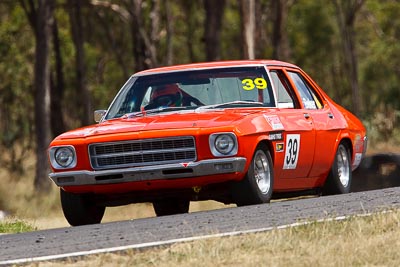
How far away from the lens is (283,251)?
310 inches

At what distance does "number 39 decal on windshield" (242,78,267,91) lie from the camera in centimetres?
1223

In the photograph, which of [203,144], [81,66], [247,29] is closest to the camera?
[203,144]

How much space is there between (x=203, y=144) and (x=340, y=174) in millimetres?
2854

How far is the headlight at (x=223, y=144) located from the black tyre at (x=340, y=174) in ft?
7.77

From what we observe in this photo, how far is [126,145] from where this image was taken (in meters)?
11.0

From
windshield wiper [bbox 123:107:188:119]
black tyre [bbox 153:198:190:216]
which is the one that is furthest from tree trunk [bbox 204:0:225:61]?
windshield wiper [bbox 123:107:188:119]

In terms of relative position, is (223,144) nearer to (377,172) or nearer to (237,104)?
(237,104)

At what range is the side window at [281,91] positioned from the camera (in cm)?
1240

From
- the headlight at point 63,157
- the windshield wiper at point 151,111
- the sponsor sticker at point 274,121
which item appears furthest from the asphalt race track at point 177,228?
the windshield wiper at point 151,111

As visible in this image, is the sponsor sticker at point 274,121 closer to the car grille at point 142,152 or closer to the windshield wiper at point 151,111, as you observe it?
the windshield wiper at point 151,111

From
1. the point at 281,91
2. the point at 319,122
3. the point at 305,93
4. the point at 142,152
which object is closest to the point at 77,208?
the point at 142,152

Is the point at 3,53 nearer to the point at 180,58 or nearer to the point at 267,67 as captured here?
the point at 180,58

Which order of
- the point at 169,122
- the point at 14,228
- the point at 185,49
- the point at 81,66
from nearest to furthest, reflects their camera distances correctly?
the point at 169,122, the point at 14,228, the point at 81,66, the point at 185,49

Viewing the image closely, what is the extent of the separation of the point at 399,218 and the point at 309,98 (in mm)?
4447
